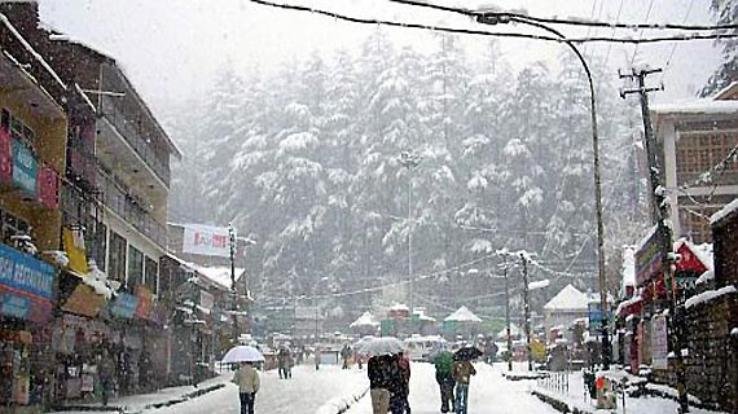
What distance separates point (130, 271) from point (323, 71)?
63362mm

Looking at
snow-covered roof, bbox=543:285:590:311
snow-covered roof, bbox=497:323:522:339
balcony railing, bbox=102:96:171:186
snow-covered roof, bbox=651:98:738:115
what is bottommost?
snow-covered roof, bbox=497:323:522:339

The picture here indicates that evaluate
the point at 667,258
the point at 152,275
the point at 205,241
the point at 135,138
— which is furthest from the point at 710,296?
the point at 205,241

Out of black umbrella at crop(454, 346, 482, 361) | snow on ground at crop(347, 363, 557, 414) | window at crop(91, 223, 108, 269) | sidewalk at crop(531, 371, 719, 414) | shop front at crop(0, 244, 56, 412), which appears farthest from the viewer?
→ window at crop(91, 223, 108, 269)

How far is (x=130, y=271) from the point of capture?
41156mm

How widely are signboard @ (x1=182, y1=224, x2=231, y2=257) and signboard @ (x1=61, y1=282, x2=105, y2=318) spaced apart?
41.8 metres

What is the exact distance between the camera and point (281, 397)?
35.0 meters

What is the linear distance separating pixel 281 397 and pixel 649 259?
12.8 m

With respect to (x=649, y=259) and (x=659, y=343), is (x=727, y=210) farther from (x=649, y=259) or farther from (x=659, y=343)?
(x=649, y=259)

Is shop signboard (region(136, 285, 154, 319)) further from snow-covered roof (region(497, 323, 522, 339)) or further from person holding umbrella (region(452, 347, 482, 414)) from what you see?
snow-covered roof (region(497, 323, 522, 339))

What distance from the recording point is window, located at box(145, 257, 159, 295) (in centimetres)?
4528

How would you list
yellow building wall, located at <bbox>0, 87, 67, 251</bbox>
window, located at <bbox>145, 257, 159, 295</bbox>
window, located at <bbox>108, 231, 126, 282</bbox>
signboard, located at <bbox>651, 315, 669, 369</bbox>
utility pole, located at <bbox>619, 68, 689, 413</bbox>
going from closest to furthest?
utility pole, located at <bbox>619, 68, 689, 413</bbox> < yellow building wall, located at <bbox>0, 87, 67, 251</bbox> < signboard, located at <bbox>651, 315, 669, 369</bbox> < window, located at <bbox>108, 231, 126, 282</bbox> < window, located at <bbox>145, 257, 159, 295</bbox>

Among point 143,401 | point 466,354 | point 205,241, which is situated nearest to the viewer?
point 466,354

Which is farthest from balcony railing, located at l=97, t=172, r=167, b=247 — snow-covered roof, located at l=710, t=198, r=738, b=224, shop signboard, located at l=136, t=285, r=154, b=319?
snow-covered roof, located at l=710, t=198, r=738, b=224

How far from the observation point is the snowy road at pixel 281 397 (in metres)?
29.5
